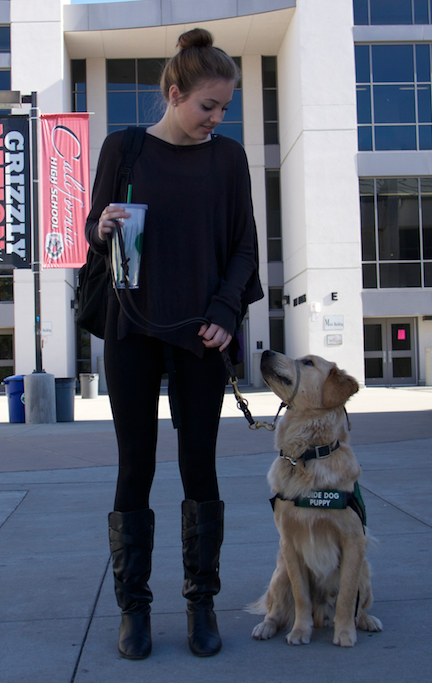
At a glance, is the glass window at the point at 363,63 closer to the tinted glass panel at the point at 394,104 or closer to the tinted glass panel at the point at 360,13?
the tinted glass panel at the point at 394,104

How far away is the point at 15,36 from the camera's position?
21.5 m

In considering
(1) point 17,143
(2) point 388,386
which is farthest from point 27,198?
(2) point 388,386

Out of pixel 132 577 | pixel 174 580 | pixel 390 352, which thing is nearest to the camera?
pixel 132 577

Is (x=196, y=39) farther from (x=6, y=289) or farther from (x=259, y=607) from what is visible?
(x=6, y=289)

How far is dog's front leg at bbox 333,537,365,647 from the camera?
94.8 inches

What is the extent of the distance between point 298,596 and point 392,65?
72.7 ft

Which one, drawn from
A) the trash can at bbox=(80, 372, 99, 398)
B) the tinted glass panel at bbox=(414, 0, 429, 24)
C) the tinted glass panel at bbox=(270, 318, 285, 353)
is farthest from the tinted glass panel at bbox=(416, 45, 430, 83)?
the trash can at bbox=(80, 372, 99, 398)

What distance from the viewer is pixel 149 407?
2.40 meters

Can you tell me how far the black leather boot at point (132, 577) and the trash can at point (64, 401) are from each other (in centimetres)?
1011

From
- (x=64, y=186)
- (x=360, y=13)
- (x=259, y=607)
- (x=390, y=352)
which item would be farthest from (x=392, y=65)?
(x=259, y=607)

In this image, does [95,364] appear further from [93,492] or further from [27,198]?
[93,492]

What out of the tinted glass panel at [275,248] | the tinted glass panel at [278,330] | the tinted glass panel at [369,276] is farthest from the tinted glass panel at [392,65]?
the tinted glass panel at [278,330]

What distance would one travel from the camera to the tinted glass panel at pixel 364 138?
69.5 ft

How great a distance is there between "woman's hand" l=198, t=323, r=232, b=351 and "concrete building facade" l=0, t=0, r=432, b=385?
18439 millimetres
